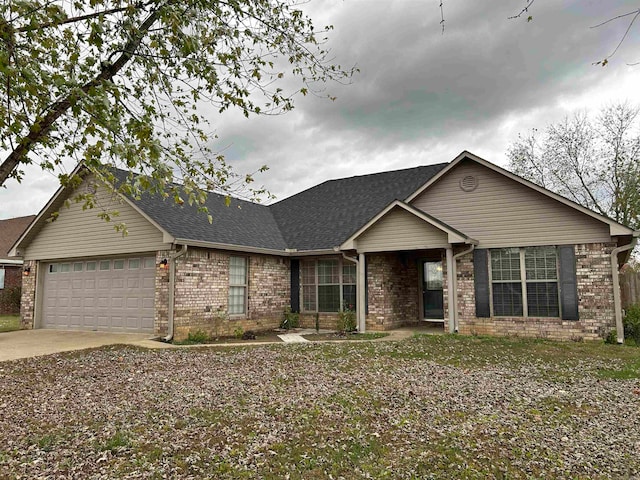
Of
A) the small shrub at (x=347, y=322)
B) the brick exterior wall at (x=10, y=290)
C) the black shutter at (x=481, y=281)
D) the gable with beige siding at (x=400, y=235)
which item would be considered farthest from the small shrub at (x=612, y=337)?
the brick exterior wall at (x=10, y=290)

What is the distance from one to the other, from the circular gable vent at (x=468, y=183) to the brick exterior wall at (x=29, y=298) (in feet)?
45.8

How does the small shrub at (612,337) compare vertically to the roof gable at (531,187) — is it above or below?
below

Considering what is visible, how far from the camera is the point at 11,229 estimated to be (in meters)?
29.0

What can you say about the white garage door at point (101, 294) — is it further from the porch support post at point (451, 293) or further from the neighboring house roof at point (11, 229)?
the neighboring house roof at point (11, 229)

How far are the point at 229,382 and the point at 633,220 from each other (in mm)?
22603

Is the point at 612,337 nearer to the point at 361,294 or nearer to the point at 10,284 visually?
the point at 361,294

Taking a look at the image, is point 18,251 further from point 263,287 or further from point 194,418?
point 194,418

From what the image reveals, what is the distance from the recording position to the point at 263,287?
47.5ft

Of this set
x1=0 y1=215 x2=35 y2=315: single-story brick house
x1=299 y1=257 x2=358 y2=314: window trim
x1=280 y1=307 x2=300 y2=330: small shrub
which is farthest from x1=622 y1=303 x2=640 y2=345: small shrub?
x1=0 y1=215 x2=35 y2=315: single-story brick house

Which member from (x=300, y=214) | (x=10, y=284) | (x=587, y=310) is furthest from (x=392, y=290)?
(x=10, y=284)

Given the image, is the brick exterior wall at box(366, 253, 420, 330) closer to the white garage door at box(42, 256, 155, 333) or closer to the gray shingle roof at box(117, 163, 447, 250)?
the gray shingle roof at box(117, 163, 447, 250)

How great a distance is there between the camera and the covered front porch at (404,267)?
39.0 feet

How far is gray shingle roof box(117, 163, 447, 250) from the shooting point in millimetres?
12945

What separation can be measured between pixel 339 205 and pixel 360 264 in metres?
4.49
